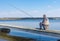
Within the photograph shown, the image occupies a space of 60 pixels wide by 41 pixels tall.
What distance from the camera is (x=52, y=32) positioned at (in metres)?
12.4

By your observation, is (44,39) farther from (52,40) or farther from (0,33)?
(0,33)

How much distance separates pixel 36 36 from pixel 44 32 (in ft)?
2.32

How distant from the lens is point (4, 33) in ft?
49.5

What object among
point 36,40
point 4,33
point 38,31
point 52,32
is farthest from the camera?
point 4,33

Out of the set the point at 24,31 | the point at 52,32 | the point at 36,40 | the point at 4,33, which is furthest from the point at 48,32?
the point at 4,33

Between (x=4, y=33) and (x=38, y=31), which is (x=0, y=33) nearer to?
(x=4, y=33)

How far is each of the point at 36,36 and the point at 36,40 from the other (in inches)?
64.4

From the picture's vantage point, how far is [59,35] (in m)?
12.0

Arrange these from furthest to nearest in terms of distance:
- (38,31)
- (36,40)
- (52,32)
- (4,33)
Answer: (4,33)
(38,31)
(52,32)
(36,40)

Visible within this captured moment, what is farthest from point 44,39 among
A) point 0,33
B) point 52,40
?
point 0,33

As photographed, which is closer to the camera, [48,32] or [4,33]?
[48,32]

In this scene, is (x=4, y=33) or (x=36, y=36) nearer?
(x=36, y=36)

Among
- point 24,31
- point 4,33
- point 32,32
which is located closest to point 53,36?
point 32,32

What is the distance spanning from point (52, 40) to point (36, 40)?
98 centimetres
